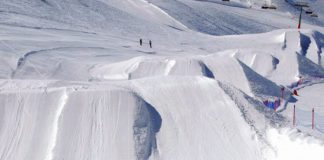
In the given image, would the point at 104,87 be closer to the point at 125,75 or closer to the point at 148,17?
the point at 125,75

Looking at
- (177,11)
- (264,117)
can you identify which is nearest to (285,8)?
(177,11)

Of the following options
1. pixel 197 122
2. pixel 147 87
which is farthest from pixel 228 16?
pixel 197 122

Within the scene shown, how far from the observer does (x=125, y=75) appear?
15641 mm

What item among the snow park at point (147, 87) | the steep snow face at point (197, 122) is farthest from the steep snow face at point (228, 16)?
the steep snow face at point (197, 122)

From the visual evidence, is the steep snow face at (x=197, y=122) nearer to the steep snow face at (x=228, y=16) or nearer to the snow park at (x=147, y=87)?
the snow park at (x=147, y=87)

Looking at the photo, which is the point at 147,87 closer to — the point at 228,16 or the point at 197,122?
the point at 197,122

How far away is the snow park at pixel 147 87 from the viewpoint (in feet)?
28.4

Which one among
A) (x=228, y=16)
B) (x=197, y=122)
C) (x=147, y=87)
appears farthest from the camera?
(x=228, y=16)

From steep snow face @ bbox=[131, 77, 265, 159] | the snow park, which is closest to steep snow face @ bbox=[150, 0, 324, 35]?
the snow park

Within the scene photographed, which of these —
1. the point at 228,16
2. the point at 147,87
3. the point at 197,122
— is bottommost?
the point at 228,16

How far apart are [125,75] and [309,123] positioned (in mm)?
5883

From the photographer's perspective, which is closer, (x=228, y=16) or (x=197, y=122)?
(x=197, y=122)

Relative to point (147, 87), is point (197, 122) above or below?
below

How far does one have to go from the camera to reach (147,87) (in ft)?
35.2
